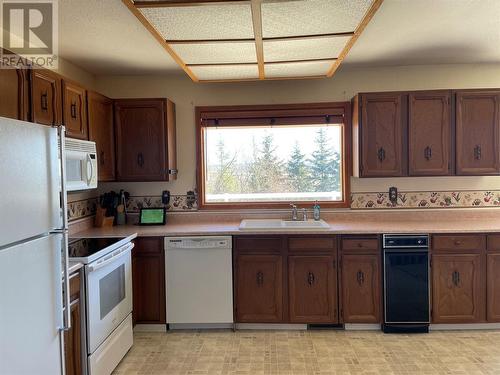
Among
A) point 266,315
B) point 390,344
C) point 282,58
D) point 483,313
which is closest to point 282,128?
point 282,58

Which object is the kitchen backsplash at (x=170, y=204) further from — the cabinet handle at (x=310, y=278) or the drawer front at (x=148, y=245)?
the cabinet handle at (x=310, y=278)

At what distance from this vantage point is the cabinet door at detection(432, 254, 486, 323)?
317 centimetres

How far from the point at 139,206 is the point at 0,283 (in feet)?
8.03

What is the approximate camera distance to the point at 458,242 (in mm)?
3164

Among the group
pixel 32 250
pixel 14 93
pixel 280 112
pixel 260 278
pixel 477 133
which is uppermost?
pixel 280 112

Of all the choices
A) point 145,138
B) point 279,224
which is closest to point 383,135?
point 279,224

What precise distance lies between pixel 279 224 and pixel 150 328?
1.53 meters

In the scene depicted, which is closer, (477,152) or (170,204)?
(477,152)

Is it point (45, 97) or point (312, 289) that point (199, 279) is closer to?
point (312, 289)

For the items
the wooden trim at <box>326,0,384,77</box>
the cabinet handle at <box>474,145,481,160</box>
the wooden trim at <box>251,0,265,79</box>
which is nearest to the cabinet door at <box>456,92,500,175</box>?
the cabinet handle at <box>474,145,481,160</box>

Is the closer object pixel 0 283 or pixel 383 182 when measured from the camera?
pixel 0 283

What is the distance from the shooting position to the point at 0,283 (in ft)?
4.83

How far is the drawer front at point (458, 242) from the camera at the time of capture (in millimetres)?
3158

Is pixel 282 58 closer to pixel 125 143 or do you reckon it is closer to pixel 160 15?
pixel 160 15
